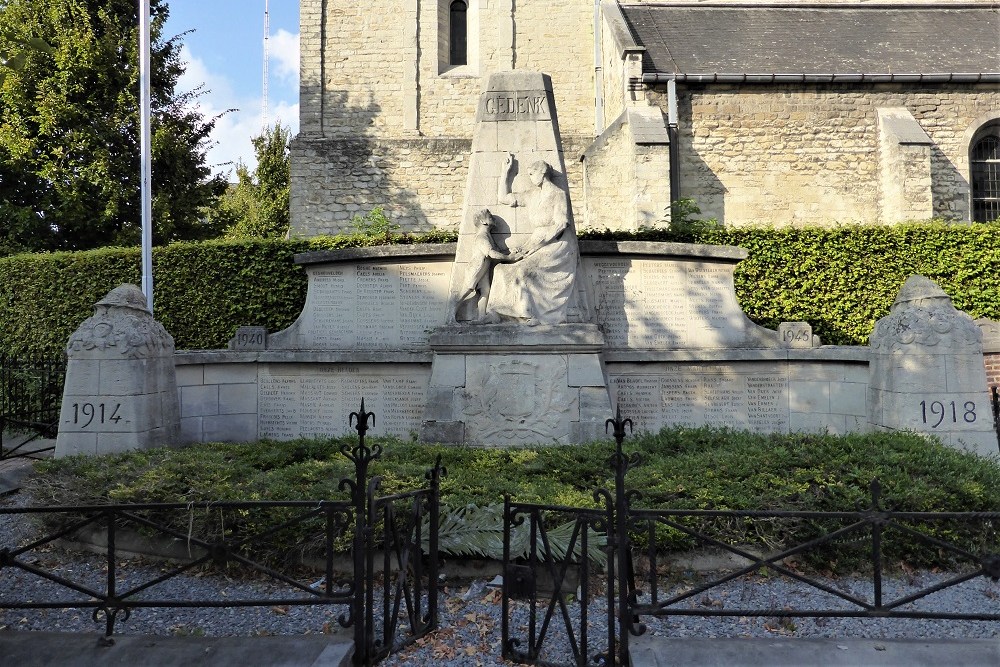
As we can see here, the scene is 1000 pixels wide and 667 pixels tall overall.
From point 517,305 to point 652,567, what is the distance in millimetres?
4237

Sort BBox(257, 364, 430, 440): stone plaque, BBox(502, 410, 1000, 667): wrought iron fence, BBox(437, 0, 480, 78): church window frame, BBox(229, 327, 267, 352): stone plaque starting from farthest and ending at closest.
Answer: BBox(437, 0, 480, 78): church window frame → BBox(229, 327, 267, 352): stone plaque → BBox(257, 364, 430, 440): stone plaque → BBox(502, 410, 1000, 667): wrought iron fence

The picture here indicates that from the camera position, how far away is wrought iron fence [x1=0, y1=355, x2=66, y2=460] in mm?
9648

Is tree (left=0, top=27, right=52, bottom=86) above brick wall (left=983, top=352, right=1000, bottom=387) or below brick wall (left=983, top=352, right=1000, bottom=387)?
above

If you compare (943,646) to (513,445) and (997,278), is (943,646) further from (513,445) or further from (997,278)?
(997,278)

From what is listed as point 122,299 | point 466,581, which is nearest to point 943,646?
point 466,581

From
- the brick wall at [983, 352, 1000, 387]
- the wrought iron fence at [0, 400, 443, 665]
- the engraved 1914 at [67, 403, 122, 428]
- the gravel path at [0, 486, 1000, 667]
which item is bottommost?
the gravel path at [0, 486, 1000, 667]

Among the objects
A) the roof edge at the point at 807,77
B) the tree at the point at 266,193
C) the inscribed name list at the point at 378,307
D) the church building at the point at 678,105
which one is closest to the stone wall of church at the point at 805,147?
the church building at the point at 678,105

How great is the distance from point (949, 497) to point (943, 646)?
1.88 m

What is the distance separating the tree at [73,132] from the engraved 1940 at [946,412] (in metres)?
16.1

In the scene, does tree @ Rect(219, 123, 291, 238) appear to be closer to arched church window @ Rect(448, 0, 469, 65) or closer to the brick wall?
arched church window @ Rect(448, 0, 469, 65)

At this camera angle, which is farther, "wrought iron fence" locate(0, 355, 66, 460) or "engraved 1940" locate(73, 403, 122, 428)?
"wrought iron fence" locate(0, 355, 66, 460)

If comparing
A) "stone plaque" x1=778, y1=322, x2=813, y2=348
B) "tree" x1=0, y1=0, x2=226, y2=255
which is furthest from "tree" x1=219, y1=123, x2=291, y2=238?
"stone plaque" x1=778, y1=322, x2=813, y2=348

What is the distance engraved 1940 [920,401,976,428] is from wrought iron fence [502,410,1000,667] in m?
1.63

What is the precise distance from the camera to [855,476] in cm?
468
